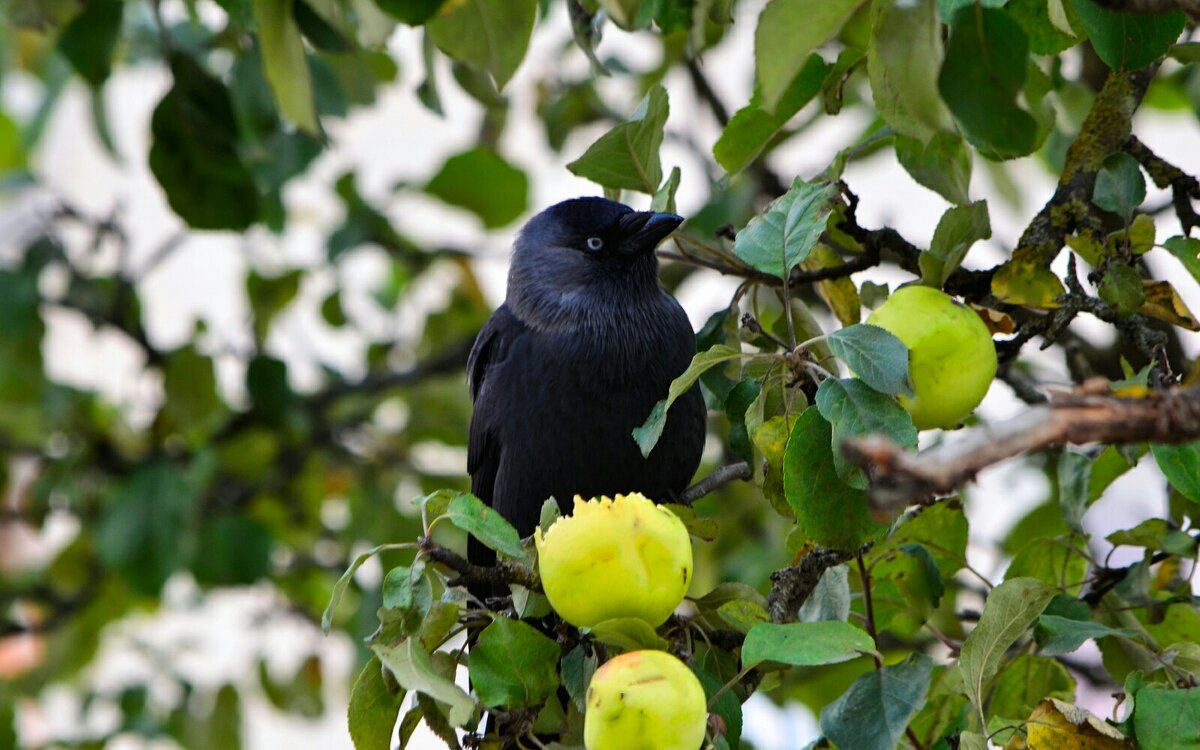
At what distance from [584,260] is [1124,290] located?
1.66 m

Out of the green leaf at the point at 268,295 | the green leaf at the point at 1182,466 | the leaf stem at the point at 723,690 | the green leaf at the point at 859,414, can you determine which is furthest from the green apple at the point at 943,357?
the green leaf at the point at 268,295

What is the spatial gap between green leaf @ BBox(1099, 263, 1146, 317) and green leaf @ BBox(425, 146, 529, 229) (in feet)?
8.06

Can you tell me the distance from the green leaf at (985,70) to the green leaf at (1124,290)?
0.45 m

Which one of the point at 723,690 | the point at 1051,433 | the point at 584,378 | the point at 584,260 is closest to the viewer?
the point at 1051,433

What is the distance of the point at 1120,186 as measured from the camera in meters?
1.77

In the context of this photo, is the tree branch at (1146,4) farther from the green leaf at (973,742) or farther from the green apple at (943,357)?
the green leaf at (973,742)

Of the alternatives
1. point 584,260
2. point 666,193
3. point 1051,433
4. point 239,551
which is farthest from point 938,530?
point 239,551

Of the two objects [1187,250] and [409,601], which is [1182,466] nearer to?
[1187,250]

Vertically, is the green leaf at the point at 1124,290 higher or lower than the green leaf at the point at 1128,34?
lower

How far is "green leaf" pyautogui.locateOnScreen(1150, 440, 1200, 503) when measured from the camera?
1646mm

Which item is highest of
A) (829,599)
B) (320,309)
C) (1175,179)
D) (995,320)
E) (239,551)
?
(1175,179)

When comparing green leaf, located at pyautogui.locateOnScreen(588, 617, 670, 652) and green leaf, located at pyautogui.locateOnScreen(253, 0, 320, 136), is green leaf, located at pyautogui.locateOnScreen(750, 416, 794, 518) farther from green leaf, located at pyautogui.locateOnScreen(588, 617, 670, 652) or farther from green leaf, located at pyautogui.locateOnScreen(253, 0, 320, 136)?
green leaf, located at pyautogui.locateOnScreen(253, 0, 320, 136)

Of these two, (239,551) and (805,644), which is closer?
(805,644)

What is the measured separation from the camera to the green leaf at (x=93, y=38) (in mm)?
2631
